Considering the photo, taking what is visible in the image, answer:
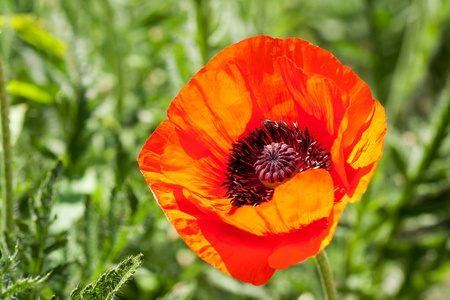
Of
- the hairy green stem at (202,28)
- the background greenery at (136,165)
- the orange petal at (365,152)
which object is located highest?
the hairy green stem at (202,28)

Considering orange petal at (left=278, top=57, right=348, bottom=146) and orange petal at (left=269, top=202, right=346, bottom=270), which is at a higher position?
orange petal at (left=278, top=57, right=348, bottom=146)

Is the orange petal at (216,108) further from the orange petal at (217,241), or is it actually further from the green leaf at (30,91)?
the green leaf at (30,91)

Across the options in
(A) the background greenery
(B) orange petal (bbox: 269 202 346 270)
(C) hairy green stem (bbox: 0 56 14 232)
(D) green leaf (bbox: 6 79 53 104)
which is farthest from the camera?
(D) green leaf (bbox: 6 79 53 104)

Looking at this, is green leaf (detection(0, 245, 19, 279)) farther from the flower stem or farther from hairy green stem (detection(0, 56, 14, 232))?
the flower stem

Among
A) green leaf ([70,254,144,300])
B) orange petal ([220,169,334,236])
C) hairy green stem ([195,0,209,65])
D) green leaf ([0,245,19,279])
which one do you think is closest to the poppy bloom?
orange petal ([220,169,334,236])

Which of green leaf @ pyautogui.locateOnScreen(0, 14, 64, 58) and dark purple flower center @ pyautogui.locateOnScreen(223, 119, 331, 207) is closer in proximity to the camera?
dark purple flower center @ pyautogui.locateOnScreen(223, 119, 331, 207)

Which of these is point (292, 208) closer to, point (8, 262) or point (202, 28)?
point (8, 262)

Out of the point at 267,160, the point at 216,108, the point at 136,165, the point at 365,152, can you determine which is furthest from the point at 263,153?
the point at 136,165

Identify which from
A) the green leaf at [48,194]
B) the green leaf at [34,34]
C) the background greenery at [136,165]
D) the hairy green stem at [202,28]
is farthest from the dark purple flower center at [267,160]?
the green leaf at [34,34]
